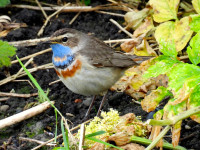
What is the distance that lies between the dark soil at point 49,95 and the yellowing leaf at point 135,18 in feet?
0.91

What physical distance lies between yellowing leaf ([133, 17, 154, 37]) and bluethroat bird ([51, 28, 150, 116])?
0.50 m

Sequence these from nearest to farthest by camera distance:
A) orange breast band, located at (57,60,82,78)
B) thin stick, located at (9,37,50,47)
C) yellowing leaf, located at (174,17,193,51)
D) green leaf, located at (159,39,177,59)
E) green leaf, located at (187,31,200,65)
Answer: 1. green leaf, located at (187,31,200,65)
2. green leaf, located at (159,39,177,59)
3. yellowing leaf, located at (174,17,193,51)
4. orange breast band, located at (57,60,82,78)
5. thin stick, located at (9,37,50,47)

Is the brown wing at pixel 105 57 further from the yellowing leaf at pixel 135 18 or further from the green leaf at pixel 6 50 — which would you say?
the green leaf at pixel 6 50

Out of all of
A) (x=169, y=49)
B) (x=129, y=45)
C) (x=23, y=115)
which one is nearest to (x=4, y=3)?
(x=129, y=45)

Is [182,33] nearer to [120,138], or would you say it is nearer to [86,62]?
[86,62]

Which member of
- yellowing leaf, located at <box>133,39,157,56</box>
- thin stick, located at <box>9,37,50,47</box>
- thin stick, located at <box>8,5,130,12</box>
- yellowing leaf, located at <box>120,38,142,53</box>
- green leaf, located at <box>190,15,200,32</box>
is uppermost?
green leaf, located at <box>190,15,200,32</box>

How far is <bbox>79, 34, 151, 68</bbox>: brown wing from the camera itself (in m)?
4.60

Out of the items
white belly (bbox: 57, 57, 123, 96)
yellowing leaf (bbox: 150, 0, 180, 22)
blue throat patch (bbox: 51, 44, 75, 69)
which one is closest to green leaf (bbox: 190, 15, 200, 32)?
yellowing leaf (bbox: 150, 0, 180, 22)

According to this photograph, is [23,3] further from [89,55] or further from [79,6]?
[89,55]

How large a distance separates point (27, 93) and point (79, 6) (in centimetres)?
211

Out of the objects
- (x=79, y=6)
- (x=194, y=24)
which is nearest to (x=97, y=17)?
(x=79, y=6)

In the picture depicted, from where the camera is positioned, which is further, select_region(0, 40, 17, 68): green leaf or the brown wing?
select_region(0, 40, 17, 68): green leaf

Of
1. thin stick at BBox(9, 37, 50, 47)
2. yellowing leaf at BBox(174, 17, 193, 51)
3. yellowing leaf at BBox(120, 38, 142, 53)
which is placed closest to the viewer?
yellowing leaf at BBox(174, 17, 193, 51)

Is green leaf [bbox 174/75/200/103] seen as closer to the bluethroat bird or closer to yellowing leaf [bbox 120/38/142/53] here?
the bluethroat bird
